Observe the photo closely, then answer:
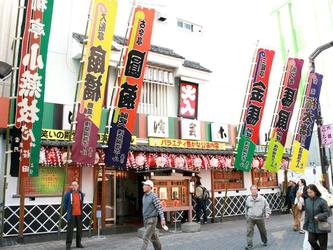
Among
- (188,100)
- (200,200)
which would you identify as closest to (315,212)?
(200,200)

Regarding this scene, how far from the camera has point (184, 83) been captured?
1828 centimetres

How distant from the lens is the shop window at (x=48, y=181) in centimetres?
1301

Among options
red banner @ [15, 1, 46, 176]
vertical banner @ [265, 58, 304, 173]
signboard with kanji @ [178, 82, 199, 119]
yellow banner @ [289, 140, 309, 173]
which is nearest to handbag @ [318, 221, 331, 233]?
red banner @ [15, 1, 46, 176]

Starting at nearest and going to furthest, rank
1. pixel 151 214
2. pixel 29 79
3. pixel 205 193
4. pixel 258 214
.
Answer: pixel 151 214 → pixel 258 214 → pixel 29 79 → pixel 205 193

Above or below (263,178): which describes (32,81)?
above

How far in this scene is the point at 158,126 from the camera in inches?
630

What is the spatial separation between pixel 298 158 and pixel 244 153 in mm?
3625

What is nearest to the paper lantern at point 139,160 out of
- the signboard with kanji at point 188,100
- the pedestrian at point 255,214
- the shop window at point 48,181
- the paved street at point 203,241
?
the shop window at point 48,181

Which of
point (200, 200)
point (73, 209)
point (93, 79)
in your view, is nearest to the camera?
point (73, 209)

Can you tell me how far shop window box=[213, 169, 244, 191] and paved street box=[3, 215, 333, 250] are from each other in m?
3.96

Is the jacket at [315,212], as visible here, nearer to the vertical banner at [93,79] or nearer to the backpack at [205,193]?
the vertical banner at [93,79]

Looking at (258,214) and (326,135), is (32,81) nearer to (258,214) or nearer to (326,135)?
(258,214)

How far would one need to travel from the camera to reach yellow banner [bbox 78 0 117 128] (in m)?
11.8

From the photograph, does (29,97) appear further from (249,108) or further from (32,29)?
(249,108)
